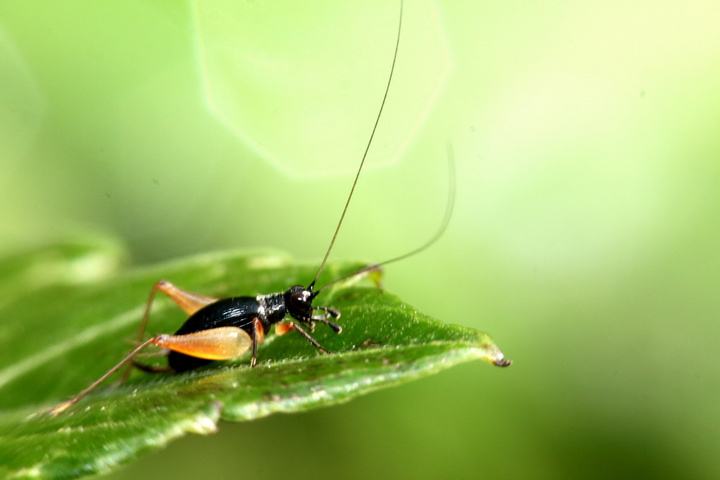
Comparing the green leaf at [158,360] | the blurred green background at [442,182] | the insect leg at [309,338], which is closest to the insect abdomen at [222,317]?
the green leaf at [158,360]

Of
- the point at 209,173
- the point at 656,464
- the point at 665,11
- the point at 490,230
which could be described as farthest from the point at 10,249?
the point at 665,11

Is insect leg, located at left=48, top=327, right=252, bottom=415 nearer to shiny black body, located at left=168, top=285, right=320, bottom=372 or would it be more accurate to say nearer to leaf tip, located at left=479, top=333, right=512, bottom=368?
shiny black body, located at left=168, top=285, right=320, bottom=372

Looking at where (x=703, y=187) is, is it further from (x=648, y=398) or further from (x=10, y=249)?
(x=10, y=249)

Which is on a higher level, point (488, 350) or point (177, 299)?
point (177, 299)

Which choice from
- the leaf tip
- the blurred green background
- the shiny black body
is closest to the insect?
the shiny black body

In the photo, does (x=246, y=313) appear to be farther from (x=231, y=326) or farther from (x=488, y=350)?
(x=488, y=350)

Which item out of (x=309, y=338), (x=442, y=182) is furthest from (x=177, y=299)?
(x=442, y=182)

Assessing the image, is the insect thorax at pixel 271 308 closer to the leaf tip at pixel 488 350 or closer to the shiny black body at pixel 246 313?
the shiny black body at pixel 246 313
